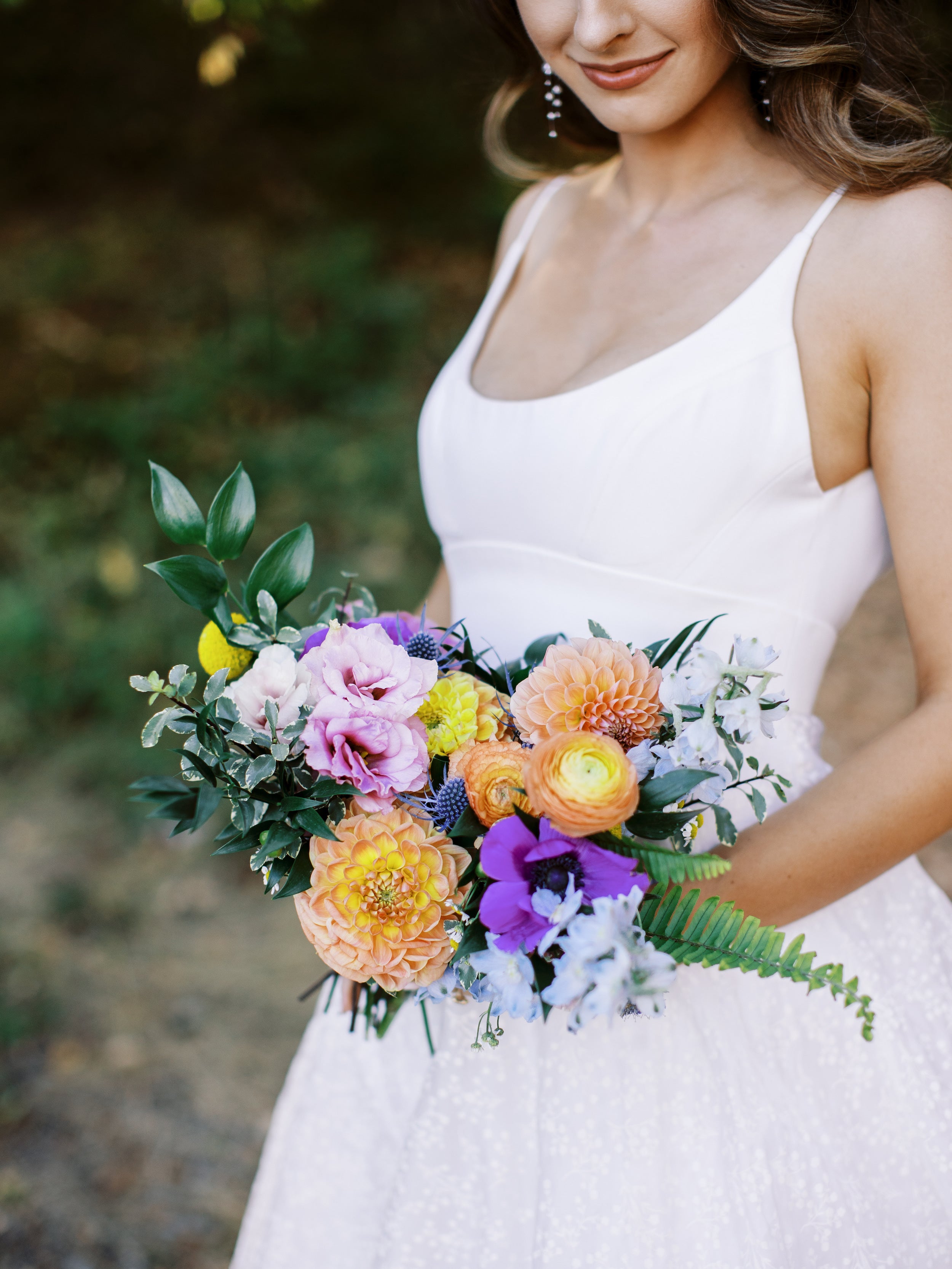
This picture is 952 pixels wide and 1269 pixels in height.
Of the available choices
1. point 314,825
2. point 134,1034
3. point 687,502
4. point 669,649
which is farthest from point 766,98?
point 134,1034

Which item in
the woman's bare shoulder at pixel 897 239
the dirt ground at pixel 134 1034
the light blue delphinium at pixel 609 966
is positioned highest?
the woman's bare shoulder at pixel 897 239

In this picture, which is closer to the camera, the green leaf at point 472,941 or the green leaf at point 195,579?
the green leaf at point 472,941

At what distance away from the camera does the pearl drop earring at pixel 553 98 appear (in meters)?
1.79

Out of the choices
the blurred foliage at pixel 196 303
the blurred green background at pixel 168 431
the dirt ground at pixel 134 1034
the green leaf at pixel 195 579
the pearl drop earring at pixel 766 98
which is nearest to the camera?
the green leaf at pixel 195 579

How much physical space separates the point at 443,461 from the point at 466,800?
742 mm

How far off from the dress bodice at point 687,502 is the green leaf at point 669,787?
0.49 meters

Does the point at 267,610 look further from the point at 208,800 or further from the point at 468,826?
the point at 468,826

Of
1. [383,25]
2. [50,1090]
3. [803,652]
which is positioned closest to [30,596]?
[50,1090]

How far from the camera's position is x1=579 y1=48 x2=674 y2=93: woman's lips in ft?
4.37

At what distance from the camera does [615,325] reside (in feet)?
5.02

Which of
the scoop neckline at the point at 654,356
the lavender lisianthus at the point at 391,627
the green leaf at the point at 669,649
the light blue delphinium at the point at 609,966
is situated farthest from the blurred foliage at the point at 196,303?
the light blue delphinium at the point at 609,966

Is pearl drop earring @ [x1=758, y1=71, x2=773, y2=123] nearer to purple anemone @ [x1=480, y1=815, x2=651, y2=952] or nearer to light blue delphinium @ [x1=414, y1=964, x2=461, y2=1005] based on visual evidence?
purple anemone @ [x1=480, y1=815, x2=651, y2=952]

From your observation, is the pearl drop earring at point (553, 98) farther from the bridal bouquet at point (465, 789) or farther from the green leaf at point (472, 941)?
the green leaf at point (472, 941)

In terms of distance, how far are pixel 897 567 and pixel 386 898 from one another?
2.44 ft
